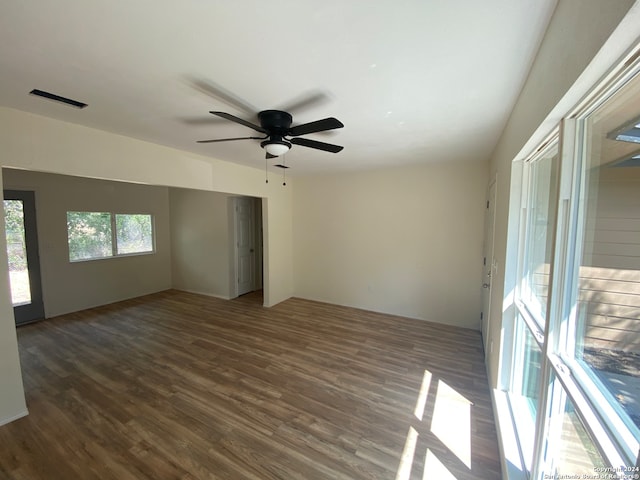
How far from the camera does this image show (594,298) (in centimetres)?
96

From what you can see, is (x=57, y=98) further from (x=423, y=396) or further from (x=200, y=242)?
(x=200, y=242)

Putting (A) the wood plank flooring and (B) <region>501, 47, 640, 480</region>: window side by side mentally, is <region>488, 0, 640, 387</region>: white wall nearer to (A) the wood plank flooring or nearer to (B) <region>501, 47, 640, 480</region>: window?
(B) <region>501, 47, 640, 480</region>: window

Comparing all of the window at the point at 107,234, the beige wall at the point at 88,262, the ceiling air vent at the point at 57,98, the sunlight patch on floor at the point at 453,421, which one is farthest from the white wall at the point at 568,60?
the window at the point at 107,234

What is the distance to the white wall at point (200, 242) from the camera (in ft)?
17.1

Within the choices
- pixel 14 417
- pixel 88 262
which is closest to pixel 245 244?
pixel 88 262

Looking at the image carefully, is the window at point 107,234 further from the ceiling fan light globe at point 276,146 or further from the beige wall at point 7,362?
the ceiling fan light globe at point 276,146

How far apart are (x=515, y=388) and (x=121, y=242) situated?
21.7 ft

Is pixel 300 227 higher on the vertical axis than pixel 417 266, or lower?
higher

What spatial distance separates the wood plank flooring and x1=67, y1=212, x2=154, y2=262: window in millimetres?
1428

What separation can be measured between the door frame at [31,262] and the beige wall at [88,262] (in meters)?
0.05

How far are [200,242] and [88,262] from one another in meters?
1.90

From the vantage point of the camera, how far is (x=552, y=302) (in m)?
1.16

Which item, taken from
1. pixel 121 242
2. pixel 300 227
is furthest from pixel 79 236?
pixel 300 227

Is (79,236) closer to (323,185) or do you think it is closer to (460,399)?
(323,185)
